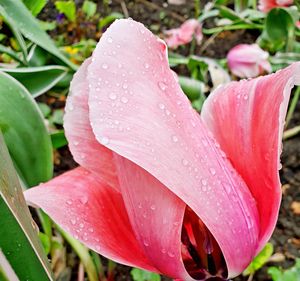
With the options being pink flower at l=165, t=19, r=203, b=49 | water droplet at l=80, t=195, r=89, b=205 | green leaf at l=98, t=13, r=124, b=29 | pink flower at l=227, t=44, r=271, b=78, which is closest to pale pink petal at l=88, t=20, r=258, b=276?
water droplet at l=80, t=195, r=89, b=205

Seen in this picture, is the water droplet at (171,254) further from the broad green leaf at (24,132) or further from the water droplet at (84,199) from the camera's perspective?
the broad green leaf at (24,132)

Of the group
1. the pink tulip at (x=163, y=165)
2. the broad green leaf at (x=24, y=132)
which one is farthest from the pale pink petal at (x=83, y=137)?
the broad green leaf at (x=24, y=132)

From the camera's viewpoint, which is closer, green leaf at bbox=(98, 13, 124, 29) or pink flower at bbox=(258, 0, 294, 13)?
pink flower at bbox=(258, 0, 294, 13)

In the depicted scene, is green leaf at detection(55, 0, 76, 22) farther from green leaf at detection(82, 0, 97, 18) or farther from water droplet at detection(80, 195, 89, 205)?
water droplet at detection(80, 195, 89, 205)

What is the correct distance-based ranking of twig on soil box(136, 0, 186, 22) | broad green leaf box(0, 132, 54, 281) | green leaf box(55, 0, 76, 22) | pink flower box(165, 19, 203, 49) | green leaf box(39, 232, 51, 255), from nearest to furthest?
broad green leaf box(0, 132, 54, 281)
green leaf box(39, 232, 51, 255)
pink flower box(165, 19, 203, 49)
green leaf box(55, 0, 76, 22)
twig on soil box(136, 0, 186, 22)

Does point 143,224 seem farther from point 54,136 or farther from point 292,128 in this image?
point 292,128

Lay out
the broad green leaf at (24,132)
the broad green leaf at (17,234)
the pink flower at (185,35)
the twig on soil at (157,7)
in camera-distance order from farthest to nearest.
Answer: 1. the twig on soil at (157,7)
2. the pink flower at (185,35)
3. the broad green leaf at (24,132)
4. the broad green leaf at (17,234)
